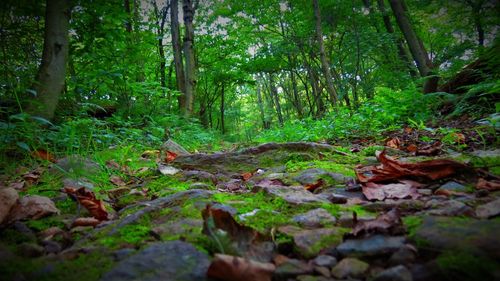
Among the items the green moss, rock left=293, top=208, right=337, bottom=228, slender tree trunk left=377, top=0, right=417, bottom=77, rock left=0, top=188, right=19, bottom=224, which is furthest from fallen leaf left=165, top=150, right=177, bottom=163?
slender tree trunk left=377, top=0, right=417, bottom=77

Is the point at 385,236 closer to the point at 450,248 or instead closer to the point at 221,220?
the point at 450,248

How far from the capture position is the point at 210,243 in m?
1.01

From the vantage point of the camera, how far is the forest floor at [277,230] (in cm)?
83

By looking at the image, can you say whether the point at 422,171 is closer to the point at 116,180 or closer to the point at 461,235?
the point at 461,235

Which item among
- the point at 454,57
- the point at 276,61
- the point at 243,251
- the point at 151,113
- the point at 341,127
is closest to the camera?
the point at 243,251

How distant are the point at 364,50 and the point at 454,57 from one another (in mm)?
3469

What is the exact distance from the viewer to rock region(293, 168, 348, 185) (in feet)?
6.58

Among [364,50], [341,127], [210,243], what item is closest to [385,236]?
[210,243]

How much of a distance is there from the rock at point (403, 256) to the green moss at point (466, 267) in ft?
0.22

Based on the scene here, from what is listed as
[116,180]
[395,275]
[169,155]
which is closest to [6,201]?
[116,180]

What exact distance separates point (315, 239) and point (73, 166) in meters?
1.64

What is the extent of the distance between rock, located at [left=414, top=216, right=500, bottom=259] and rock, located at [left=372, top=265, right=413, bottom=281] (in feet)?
0.48

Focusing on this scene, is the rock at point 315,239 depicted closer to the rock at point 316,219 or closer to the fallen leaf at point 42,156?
the rock at point 316,219

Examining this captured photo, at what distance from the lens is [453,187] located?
1427 mm
